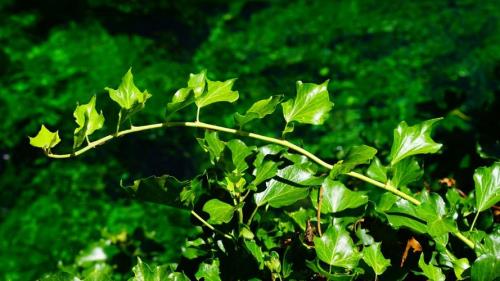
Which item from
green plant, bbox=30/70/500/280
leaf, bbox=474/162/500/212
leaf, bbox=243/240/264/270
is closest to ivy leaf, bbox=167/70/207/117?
green plant, bbox=30/70/500/280

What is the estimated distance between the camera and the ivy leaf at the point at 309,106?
3.50 ft

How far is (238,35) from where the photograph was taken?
5.11 m

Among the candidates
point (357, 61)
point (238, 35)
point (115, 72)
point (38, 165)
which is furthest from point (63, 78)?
point (357, 61)

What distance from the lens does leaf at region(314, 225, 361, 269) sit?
94 cm

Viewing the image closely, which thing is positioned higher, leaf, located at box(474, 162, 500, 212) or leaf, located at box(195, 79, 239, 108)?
leaf, located at box(195, 79, 239, 108)

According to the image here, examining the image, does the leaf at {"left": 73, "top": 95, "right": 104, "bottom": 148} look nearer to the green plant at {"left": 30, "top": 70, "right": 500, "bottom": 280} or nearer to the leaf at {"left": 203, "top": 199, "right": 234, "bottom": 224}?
the green plant at {"left": 30, "top": 70, "right": 500, "bottom": 280}

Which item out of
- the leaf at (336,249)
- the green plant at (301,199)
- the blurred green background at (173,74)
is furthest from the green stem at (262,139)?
the blurred green background at (173,74)

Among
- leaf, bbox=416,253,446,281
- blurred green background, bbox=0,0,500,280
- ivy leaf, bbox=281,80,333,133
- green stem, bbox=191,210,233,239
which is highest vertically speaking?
ivy leaf, bbox=281,80,333,133

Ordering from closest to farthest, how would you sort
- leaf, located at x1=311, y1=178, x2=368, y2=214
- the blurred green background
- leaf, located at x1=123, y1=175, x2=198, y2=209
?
leaf, located at x1=123, y1=175, x2=198, y2=209
leaf, located at x1=311, y1=178, x2=368, y2=214
the blurred green background

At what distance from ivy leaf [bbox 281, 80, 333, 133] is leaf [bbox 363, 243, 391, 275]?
216 mm

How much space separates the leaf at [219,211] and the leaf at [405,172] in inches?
11.3

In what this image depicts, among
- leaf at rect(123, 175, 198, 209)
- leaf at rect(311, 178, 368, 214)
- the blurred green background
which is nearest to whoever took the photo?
leaf at rect(123, 175, 198, 209)

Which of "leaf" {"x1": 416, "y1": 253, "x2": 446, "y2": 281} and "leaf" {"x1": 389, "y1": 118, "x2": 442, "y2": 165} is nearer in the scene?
"leaf" {"x1": 416, "y1": 253, "x2": 446, "y2": 281}

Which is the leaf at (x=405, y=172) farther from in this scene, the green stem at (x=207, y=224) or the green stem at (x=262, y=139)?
the green stem at (x=207, y=224)
